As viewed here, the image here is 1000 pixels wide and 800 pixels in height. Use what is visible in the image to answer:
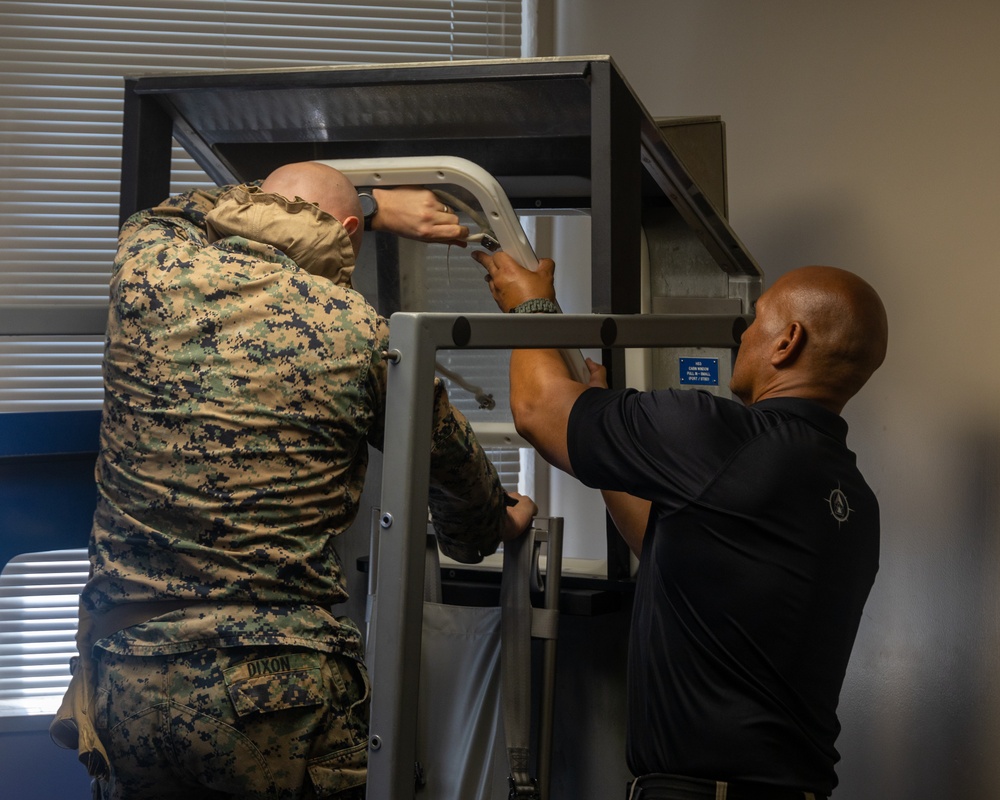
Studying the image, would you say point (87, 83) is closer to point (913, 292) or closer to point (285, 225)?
point (285, 225)

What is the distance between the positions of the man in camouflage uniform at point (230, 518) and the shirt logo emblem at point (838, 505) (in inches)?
21.2

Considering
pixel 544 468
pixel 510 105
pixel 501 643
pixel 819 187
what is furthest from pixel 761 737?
pixel 544 468

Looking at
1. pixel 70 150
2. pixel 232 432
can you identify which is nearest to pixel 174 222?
pixel 232 432

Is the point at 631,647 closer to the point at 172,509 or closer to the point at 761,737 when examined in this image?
the point at 761,737

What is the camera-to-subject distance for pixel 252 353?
1.16m

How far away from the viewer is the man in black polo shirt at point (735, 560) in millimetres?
1243

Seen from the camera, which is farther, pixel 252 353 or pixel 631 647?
pixel 631 647

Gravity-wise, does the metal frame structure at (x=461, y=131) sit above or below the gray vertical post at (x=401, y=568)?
above

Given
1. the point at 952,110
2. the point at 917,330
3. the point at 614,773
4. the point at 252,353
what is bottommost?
the point at 614,773

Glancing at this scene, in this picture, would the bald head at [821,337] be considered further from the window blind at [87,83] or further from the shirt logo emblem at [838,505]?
the window blind at [87,83]

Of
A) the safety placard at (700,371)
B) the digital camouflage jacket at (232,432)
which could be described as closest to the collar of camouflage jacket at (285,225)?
the digital camouflage jacket at (232,432)

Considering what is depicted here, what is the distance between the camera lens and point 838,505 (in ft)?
4.24

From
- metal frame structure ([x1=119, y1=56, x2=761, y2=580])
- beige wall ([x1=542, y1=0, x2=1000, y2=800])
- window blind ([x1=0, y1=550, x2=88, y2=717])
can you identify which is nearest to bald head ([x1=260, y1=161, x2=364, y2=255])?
metal frame structure ([x1=119, y1=56, x2=761, y2=580])

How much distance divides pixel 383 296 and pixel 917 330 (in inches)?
39.4
